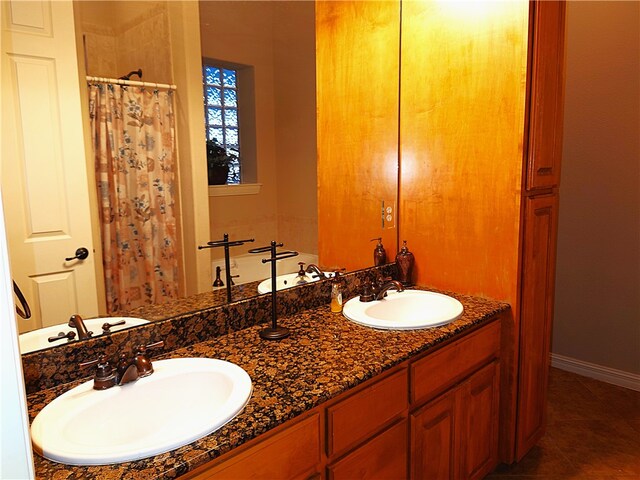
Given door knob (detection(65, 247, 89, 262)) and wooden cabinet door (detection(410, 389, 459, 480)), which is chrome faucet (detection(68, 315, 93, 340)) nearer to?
door knob (detection(65, 247, 89, 262))

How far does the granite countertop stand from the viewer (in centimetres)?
96

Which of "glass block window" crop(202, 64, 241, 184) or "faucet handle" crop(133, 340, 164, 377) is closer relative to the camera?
"faucet handle" crop(133, 340, 164, 377)

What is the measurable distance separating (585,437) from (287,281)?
6.06 ft

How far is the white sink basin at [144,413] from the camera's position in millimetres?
988

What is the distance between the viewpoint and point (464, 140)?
2059 mm

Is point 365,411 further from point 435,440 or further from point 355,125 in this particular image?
point 355,125

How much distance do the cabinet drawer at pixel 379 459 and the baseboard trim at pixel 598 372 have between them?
2.13 meters

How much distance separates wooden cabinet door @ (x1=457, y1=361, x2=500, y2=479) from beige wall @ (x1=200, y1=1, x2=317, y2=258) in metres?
0.87

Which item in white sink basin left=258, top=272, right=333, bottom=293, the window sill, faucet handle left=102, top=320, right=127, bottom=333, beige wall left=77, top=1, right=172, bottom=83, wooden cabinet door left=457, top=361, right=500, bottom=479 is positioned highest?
beige wall left=77, top=1, right=172, bottom=83

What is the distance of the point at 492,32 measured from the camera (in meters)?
1.92

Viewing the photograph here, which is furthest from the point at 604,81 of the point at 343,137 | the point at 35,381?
the point at 35,381

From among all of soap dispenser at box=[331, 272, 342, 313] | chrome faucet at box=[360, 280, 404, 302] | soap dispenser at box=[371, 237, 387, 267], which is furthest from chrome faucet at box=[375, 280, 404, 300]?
soap dispenser at box=[371, 237, 387, 267]

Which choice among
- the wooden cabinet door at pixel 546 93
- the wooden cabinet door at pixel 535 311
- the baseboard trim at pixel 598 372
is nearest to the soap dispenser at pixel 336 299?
the wooden cabinet door at pixel 535 311

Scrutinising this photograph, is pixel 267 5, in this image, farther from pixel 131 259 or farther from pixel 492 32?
pixel 131 259
